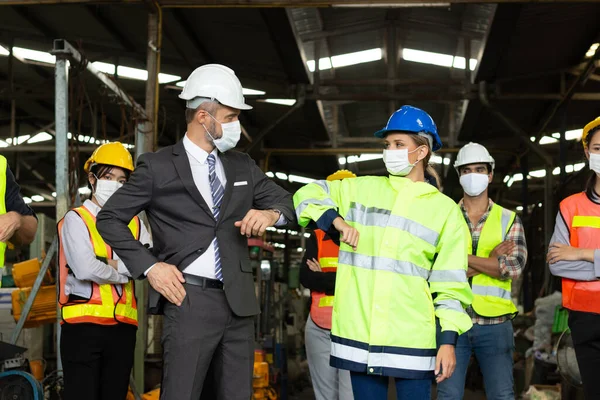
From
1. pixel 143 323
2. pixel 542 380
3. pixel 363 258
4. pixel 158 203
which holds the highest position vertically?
pixel 158 203

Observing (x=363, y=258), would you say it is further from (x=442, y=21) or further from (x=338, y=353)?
(x=442, y=21)

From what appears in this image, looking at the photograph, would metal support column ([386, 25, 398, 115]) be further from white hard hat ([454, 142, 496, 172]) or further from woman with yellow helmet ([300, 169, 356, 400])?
woman with yellow helmet ([300, 169, 356, 400])

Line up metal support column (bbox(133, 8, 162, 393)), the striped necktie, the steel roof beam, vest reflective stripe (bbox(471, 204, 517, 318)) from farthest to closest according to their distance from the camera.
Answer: the steel roof beam
metal support column (bbox(133, 8, 162, 393))
vest reflective stripe (bbox(471, 204, 517, 318))
the striped necktie

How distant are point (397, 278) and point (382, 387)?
1.49 ft

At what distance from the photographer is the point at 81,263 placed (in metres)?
4.40

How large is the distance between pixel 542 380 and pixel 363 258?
646 cm

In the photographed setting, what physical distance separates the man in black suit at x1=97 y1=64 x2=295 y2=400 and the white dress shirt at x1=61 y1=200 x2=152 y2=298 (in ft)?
3.70

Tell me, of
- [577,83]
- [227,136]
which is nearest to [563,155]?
[577,83]

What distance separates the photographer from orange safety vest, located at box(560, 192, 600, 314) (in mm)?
4016

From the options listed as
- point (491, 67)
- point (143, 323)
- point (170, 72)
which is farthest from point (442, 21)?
point (143, 323)

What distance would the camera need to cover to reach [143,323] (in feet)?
23.4

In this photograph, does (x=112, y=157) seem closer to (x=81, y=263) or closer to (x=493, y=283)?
(x=81, y=263)

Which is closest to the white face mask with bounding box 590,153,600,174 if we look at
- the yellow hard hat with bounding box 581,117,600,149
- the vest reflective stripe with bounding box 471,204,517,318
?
the yellow hard hat with bounding box 581,117,600,149

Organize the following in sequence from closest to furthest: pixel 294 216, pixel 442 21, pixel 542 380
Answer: pixel 294 216, pixel 542 380, pixel 442 21
